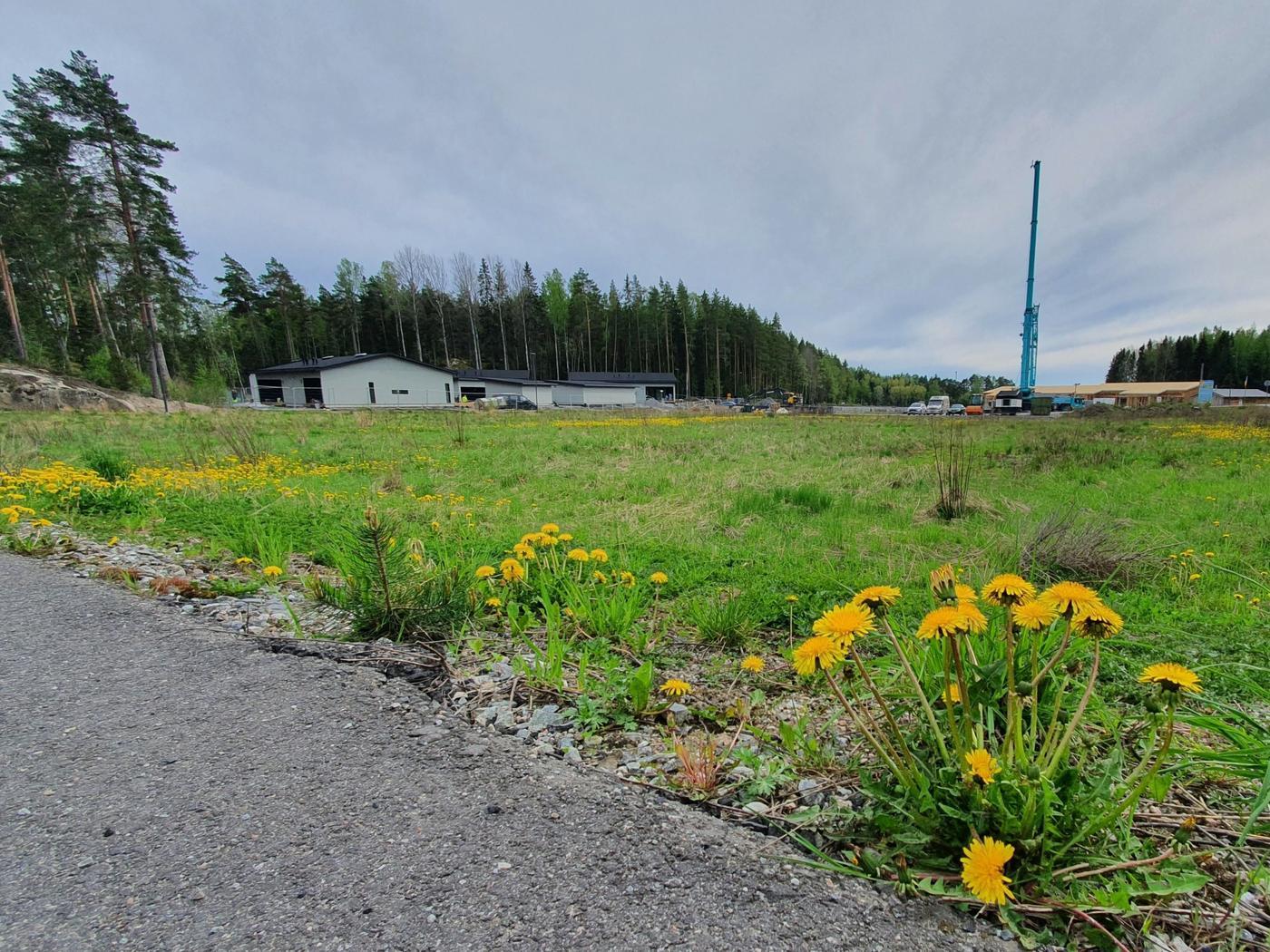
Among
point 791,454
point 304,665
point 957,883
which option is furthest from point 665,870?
point 791,454

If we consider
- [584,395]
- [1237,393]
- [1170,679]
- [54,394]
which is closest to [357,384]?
[54,394]

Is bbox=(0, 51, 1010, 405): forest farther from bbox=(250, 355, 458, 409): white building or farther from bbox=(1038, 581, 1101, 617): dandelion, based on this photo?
bbox=(1038, 581, 1101, 617): dandelion

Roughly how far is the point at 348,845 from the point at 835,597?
3012 mm

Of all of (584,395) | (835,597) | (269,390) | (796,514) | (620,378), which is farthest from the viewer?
(620,378)

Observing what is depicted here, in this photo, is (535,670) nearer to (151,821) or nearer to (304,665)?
(304,665)

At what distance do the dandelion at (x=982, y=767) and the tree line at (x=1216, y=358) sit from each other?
11602 cm

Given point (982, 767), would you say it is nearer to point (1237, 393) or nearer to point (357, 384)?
point (357, 384)

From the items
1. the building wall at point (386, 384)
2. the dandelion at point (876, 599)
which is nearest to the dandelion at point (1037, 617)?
the dandelion at point (876, 599)

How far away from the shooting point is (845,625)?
1.35 meters

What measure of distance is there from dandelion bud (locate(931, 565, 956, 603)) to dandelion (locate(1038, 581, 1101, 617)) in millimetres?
219

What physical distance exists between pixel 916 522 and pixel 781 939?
5.85m

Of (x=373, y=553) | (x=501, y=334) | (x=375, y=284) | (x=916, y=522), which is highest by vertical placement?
(x=375, y=284)

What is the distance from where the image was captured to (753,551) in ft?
15.3

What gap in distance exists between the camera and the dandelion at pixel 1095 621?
1.22m
